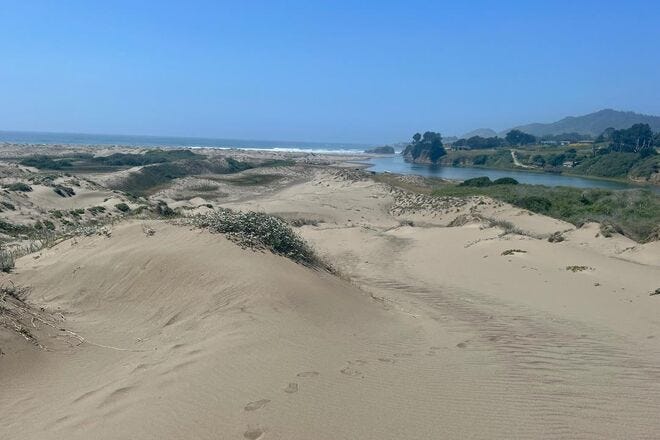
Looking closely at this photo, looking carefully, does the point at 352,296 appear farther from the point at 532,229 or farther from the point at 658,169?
the point at 658,169

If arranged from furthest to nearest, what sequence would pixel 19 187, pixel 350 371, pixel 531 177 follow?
pixel 531 177
pixel 19 187
pixel 350 371

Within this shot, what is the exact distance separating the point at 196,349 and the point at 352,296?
13.8 feet

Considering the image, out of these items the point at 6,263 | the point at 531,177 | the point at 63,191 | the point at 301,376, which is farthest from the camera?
the point at 531,177

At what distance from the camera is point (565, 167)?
109m

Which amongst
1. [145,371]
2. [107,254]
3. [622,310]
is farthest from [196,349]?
[622,310]

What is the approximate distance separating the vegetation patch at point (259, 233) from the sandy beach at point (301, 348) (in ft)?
1.18

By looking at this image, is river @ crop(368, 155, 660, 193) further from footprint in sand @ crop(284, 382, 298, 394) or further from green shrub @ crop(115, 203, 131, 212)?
footprint in sand @ crop(284, 382, 298, 394)

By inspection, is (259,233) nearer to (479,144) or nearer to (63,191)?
(63,191)

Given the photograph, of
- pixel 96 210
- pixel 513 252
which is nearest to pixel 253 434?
pixel 513 252

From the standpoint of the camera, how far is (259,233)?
11336 mm

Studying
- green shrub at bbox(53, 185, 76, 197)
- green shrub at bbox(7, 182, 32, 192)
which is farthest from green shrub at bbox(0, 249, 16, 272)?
green shrub at bbox(53, 185, 76, 197)

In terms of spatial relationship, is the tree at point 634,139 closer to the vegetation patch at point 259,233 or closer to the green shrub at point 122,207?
the green shrub at point 122,207

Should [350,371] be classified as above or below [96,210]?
above

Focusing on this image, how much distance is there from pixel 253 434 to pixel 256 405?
56 cm
